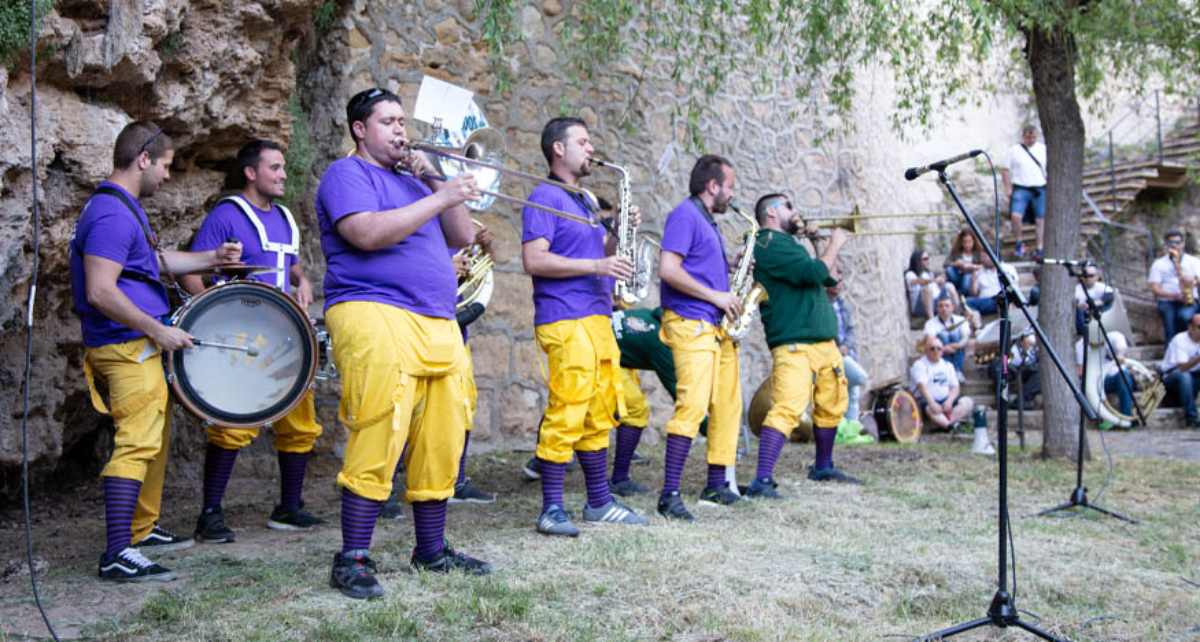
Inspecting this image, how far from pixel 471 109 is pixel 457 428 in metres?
4.48

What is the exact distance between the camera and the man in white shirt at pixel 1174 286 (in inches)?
541

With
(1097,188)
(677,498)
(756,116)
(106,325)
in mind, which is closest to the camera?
(106,325)

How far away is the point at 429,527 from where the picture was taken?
458 centimetres

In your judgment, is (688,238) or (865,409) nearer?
(688,238)

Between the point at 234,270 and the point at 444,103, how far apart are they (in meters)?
3.23

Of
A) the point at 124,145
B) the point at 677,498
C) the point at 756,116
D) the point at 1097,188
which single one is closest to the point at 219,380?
the point at 124,145

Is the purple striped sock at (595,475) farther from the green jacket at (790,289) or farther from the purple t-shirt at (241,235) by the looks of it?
the green jacket at (790,289)

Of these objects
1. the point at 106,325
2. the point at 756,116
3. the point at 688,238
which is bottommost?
the point at 106,325

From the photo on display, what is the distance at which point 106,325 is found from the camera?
4.93 metres

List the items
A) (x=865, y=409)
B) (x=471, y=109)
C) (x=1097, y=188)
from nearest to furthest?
(x=471, y=109)
(x=865, y=409)
(x=1097, y=188)

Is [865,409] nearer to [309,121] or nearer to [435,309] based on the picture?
[309,121]

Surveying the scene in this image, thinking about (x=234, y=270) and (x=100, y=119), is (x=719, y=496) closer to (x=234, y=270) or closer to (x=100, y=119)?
(x=234, y=270)

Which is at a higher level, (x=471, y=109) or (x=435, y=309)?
(x=471, y=109)

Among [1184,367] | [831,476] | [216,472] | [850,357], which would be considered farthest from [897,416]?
[216,472]
